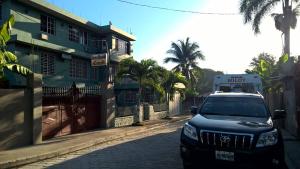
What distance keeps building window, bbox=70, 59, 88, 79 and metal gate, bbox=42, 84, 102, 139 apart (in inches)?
352

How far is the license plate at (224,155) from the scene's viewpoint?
723 cm

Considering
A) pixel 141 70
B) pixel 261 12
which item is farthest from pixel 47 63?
pixel 261 12

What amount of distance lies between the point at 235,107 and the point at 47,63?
62.5 ft

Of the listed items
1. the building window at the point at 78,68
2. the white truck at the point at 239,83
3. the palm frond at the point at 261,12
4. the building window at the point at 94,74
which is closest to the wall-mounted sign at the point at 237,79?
the white truck at the point at 239,83

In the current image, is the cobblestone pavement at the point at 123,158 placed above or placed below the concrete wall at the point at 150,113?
below

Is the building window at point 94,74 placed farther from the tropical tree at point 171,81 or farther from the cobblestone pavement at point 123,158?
the cobblestone pavement at point 123,158

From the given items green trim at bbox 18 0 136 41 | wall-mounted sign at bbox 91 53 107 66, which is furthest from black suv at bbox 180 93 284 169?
green trim at bbox 18 0 136 41

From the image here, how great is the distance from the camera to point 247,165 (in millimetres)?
7152

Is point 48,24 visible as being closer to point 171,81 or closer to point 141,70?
point 141,70

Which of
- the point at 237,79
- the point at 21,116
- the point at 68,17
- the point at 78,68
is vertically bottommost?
the point at 21,116

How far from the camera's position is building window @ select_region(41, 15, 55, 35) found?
25625mm

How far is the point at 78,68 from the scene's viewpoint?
98.1 ft

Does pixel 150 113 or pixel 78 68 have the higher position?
pixel 78 68

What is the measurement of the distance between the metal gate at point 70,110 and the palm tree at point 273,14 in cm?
1392
